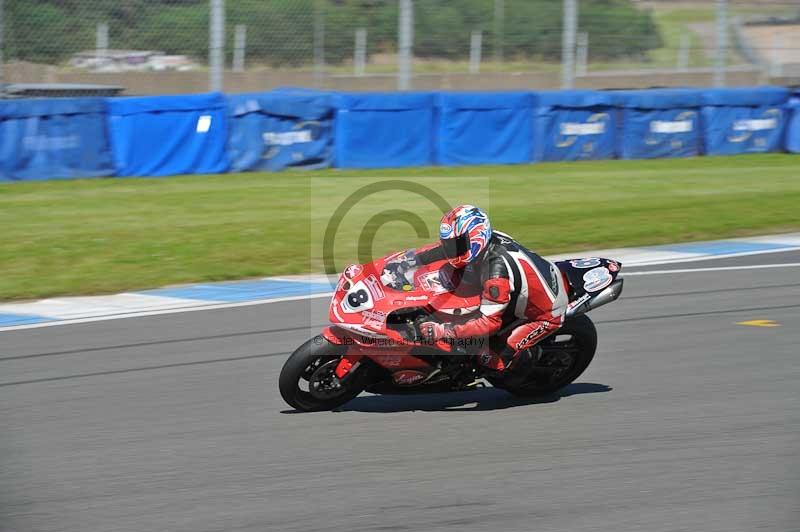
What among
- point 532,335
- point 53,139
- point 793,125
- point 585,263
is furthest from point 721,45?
point 532,335

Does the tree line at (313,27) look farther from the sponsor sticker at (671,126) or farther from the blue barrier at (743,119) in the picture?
the blue barrier at (743,119)

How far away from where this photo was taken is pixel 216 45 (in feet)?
57.9

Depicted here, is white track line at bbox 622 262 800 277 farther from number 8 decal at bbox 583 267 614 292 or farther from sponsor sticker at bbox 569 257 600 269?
number 8 decal at bbox 583 267 614 292

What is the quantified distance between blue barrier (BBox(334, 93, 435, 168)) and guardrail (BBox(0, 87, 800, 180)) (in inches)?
0.7

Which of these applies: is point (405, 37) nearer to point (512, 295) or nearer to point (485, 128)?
point (485, 128)

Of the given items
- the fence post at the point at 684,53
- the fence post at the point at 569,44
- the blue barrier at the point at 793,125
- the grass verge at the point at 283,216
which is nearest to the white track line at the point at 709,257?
the grass verge at the point at 283,216

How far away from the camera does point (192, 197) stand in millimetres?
15711

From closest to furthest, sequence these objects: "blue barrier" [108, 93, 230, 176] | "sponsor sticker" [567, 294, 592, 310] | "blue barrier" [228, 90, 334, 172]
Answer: "sponsor sticker" [567, 294, 592, 310]
"blue barrier" [108, 93, 230, 176]
"blue barrier" [228, 90, 334, 172]

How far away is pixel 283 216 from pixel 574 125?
740cm

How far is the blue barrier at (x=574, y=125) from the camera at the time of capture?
1934 centimetres

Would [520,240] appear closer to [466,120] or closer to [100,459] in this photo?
[466,120]

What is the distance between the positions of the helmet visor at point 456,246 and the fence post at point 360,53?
14.9 m

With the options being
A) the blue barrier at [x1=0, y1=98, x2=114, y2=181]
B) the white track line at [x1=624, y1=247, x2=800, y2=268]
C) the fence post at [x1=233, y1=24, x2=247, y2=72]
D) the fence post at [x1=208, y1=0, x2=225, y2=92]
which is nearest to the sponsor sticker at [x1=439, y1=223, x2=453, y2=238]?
the white track line at [x1=624, y1=247, x2=800, y2=268]

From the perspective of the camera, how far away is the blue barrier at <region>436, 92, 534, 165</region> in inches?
742
